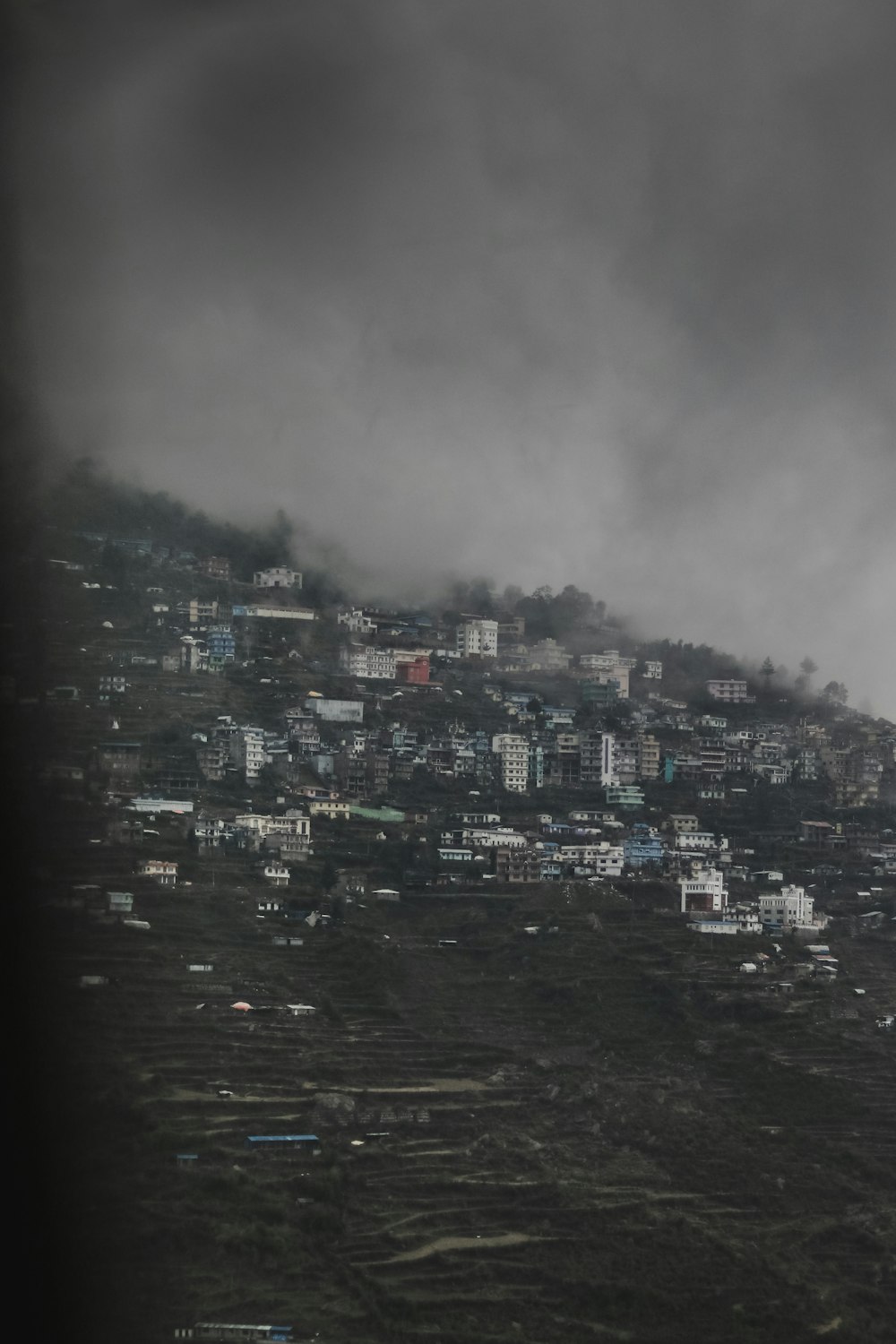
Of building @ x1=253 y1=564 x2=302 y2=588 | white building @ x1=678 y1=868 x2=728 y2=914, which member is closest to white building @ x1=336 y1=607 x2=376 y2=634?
building @ x1=253 y1=564 x2=302 y2=588

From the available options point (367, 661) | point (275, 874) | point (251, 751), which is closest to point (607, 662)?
point (367, 661)

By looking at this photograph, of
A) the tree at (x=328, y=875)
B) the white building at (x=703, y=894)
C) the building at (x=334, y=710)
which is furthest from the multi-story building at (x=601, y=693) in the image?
the tree at (x=328, y=875)

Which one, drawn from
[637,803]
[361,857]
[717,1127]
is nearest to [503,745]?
[637,803]

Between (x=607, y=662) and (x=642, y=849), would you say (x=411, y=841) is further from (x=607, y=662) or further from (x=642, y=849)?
(x=607, y=662)

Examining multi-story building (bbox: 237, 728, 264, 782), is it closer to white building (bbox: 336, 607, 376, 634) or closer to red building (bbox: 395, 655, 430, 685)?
red building (bbox: 395, 655, 430, 685)

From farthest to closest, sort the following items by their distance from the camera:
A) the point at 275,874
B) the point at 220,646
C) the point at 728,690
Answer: the point at 728,690
the point at 220,646
the point at 275,874

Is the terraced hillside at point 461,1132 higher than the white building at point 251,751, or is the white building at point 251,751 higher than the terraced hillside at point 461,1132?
the white building at point 251,751

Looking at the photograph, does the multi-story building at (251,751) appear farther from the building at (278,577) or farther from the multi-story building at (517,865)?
the building at (278,577)
